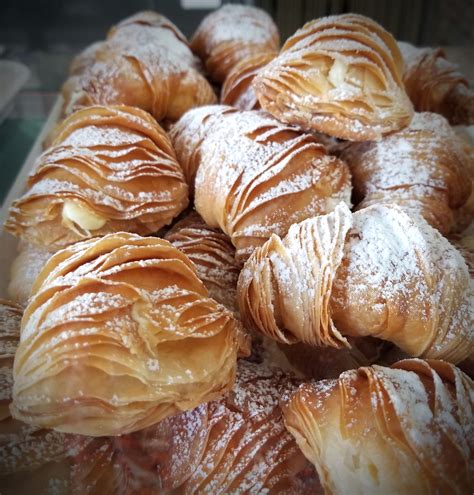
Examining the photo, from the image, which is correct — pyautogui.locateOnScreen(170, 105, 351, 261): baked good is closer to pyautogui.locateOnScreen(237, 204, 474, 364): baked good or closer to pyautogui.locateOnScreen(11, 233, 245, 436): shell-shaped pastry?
pyautogui.locateOnScreen(237, 204, 474, 364): baked good

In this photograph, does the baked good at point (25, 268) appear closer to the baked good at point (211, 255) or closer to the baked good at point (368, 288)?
the baked good at point (211, 255)

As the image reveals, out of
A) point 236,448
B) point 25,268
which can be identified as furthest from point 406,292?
point 25,268

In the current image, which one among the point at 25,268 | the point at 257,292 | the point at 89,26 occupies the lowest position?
the point at 25,268

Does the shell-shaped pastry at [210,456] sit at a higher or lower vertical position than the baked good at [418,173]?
lower

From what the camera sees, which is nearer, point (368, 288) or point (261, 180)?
point (368, 288)

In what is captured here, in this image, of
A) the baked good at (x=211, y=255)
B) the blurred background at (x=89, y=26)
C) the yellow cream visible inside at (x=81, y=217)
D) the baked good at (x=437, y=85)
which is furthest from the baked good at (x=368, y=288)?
the baked good at (x=437, y=85)

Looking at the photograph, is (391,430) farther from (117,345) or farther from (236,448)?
(117,345)
